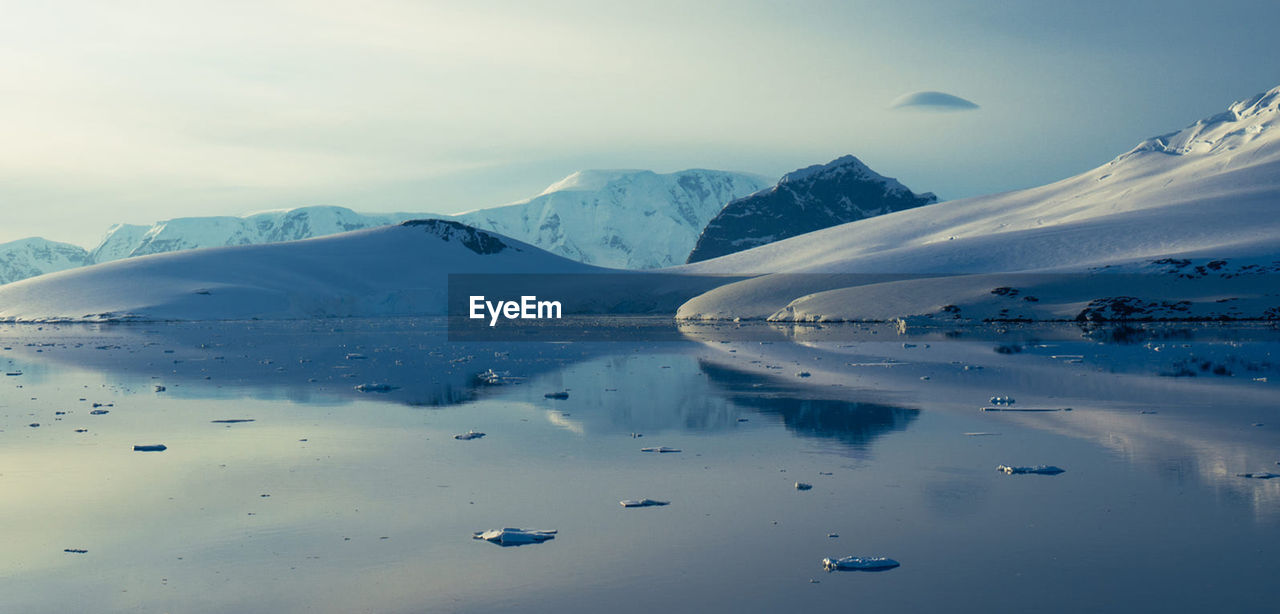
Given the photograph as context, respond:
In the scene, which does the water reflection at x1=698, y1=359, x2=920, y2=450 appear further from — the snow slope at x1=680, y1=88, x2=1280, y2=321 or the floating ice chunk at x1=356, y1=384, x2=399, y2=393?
the snow slope at x1=680, y1=88, x2=1280, y2=321

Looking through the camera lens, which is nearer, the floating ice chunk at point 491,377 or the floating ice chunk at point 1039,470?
the floating ice chunk at point 1039,470

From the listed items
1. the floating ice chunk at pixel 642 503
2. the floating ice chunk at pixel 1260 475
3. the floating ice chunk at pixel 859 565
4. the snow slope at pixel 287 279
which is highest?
the snow slope at pixel 287 279

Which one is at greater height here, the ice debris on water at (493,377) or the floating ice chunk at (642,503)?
the ice debris on water at (493,377)

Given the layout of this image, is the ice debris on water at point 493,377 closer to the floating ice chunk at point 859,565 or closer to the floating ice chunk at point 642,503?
the floating ice chunk at point 642,503

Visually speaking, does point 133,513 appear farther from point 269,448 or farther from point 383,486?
point 269,448

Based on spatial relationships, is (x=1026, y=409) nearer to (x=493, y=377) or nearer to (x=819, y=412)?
(x=819, y=412)

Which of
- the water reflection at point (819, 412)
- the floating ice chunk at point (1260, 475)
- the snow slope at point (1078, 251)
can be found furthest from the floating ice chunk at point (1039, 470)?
the snow slope at point (1078, 251)

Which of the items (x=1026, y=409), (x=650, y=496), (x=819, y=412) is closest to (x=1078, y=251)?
(x=1026, y=409)

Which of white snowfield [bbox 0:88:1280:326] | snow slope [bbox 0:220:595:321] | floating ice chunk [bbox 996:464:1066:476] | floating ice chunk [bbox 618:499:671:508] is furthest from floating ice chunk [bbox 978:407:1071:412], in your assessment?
snow slope [bbox 0:220:595:321]
